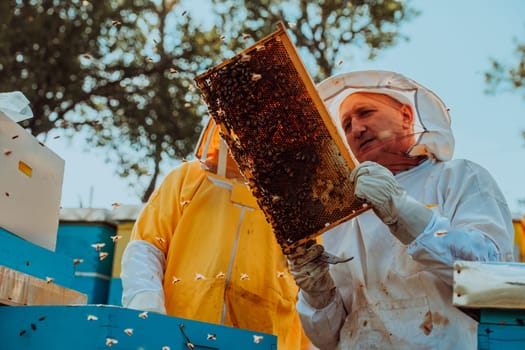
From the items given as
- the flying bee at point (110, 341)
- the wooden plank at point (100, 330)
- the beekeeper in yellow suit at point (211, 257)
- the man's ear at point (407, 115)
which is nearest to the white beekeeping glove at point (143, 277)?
the beekeeper in yellow suit at point (211, 257)

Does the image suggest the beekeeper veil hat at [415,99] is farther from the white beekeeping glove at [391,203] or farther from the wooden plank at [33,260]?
the wooden plank at [33,260]

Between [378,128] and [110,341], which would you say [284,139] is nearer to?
[378,128]

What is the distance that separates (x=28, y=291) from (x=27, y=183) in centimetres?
54

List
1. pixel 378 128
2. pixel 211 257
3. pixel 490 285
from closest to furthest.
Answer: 1. pixel 490 285
2. pixel 378 128
3. pixel 211 257

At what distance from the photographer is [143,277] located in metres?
3.69

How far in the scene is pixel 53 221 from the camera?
3.49 m

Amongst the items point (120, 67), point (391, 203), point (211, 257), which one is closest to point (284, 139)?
point (391, 203)

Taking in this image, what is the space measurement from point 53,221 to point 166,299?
70 cm

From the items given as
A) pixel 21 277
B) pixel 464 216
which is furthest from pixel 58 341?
pixel 464 216

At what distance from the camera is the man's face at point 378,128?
11.3 ft

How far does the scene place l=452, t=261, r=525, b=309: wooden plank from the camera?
1979 millimetres

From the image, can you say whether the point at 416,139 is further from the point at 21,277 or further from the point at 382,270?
the point at 21,277

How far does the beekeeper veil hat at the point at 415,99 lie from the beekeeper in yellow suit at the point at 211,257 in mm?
716

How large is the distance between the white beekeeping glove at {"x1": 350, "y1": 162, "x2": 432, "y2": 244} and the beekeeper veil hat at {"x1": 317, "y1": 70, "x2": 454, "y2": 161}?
0.60 m
